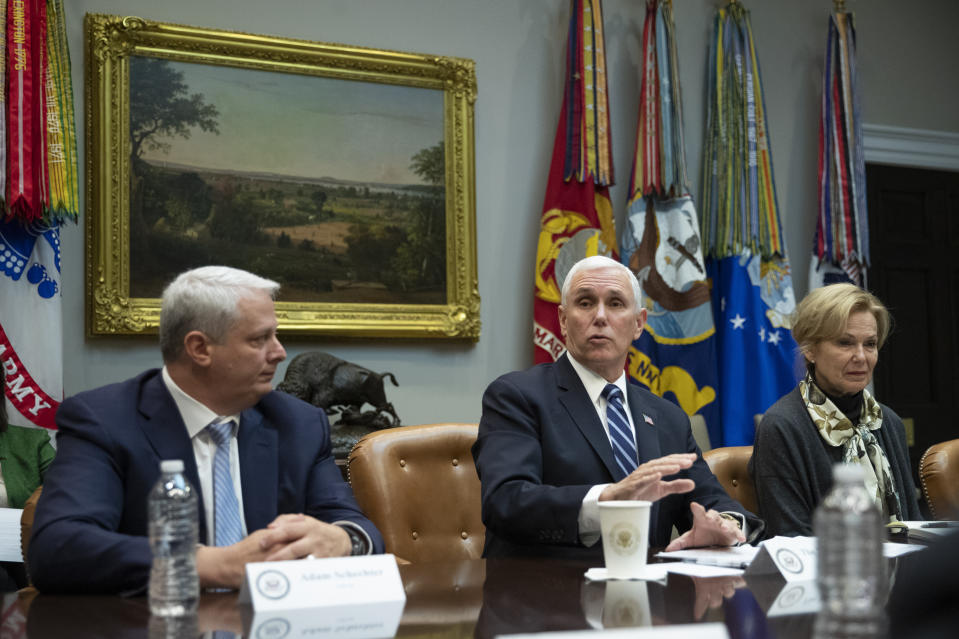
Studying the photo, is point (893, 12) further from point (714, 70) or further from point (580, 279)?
point (580, 279)

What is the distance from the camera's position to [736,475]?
2988 mm

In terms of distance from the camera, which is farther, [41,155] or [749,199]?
[749,199]

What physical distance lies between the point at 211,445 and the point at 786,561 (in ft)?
3.77

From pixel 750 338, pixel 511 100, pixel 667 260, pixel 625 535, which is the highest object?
pixel 511 100

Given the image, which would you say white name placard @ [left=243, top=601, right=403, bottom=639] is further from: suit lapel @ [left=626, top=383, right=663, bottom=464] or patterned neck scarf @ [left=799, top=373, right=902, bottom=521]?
patterned neck scarf @ [left=799, top=373, right=902, bottom=521]

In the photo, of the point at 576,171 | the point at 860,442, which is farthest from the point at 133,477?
the point at 576,171

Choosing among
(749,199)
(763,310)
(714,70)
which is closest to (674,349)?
(763,310)

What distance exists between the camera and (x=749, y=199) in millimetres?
5129

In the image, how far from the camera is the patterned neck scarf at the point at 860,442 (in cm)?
284

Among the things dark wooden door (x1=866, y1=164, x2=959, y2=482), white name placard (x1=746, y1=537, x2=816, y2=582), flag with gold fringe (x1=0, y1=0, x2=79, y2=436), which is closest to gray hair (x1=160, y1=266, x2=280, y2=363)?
white name placard (x1=746, y1=537, x2=816, y2=582)

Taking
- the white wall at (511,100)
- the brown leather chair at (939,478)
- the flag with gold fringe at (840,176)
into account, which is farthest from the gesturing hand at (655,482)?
the flag with gold fringe at (840,176)

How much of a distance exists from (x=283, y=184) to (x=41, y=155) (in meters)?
1.07

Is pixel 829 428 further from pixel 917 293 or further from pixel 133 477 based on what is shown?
pixel 917 293

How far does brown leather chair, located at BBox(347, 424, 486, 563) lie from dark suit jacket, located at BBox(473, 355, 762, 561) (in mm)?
216
